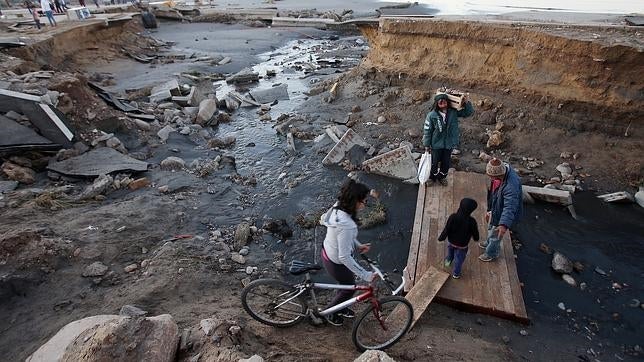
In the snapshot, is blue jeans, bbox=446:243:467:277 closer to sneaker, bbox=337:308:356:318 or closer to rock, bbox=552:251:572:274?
sneaker, bbox=337:308:356:318

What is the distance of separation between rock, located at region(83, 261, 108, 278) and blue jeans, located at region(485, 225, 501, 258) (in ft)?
17.9

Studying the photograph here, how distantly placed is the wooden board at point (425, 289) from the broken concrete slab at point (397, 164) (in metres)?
3.39

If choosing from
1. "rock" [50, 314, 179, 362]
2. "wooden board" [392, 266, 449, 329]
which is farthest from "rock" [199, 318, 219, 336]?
"wooden board" [392, 266, 449, 329]

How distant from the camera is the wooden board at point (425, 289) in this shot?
14.8 ft

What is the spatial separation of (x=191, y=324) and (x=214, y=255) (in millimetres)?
1897

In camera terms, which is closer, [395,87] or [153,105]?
[395,87]

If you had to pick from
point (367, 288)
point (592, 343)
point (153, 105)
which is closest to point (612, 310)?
point (592, 343)

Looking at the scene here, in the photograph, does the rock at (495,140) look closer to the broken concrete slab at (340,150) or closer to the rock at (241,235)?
the broken concrete slab at (340,150)

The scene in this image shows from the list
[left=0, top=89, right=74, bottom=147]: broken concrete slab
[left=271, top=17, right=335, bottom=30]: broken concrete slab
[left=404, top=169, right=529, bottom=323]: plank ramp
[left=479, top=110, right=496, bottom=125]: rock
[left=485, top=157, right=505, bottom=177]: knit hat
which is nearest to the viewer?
[left=485, top=157, right=505, bottom=177]: knit hat

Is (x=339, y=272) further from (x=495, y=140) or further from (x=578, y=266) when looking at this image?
(x=495, y=140)

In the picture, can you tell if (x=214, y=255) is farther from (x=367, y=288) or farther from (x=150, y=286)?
(x=367, y=288)

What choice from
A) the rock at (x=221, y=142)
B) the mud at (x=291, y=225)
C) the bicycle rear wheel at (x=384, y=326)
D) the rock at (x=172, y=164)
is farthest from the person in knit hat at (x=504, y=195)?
the rock at (x=221, y=142)

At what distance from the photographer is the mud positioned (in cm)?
436

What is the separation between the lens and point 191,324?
13.6 ft
